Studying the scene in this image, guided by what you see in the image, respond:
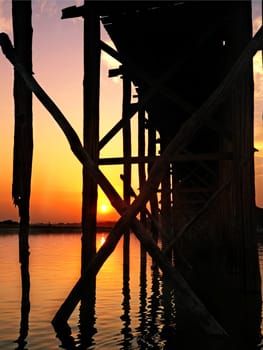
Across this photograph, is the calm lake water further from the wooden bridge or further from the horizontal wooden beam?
the horizontal wooden beam

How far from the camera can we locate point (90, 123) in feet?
20.1

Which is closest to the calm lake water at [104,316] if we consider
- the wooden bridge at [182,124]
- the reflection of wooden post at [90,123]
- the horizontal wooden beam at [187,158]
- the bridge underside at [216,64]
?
the wooden bridge at [182,124]

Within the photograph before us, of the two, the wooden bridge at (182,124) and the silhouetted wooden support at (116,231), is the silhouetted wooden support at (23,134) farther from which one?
the silhouetted wooden support at (116,231)

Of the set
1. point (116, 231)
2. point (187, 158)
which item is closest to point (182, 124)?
point (187, 158)

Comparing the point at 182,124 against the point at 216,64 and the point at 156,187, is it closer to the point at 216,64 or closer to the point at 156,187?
the point at 216,64

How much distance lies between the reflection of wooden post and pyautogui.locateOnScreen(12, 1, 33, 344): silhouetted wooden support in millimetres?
792

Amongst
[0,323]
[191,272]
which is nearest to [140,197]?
[0,323]

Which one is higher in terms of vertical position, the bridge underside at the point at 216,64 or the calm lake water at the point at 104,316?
the bridge underside at the point at 216,64

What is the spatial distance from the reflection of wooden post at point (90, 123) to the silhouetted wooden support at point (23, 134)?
0.79 meters

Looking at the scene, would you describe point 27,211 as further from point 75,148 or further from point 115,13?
point 115,13

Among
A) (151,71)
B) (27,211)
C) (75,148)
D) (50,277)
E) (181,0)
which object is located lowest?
(50,277)

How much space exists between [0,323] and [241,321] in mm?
3085

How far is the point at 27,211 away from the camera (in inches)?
210

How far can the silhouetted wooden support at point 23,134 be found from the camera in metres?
5.29
